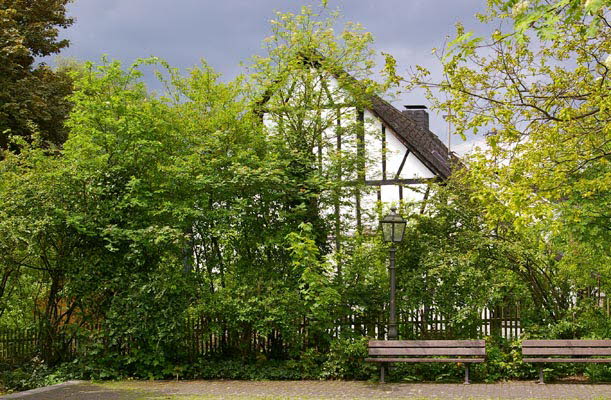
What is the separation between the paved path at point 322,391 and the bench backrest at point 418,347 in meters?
0.54

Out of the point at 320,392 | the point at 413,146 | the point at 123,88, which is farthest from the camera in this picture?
the point at 413,146

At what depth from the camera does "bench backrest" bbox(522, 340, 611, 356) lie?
1225cm

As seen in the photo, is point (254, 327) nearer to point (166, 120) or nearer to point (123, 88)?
point (166, 120)

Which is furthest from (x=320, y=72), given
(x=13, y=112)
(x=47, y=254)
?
(x=13, y=112)

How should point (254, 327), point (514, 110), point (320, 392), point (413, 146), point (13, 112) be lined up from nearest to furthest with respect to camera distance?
1. point (514, 110)
2. point (320, 392)
3. point (254, 327)
4. point (413, 146)
5. point (13, 112)

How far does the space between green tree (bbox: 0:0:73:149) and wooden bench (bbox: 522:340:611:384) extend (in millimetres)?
15486

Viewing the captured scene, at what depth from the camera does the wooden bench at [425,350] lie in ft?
41.2

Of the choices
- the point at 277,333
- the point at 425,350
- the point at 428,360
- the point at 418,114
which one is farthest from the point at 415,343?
the point at 418,114

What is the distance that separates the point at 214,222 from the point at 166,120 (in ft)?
7.93

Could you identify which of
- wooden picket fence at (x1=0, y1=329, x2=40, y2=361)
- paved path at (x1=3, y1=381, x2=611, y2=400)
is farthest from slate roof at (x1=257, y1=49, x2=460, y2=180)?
wooden picket fence at (x1=0, y1=329, x2=40, y2=361)

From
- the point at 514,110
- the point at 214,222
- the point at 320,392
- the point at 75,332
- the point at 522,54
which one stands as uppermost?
the point at 522,54

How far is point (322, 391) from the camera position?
12.1m

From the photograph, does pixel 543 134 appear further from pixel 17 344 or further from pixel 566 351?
pixel 17 344

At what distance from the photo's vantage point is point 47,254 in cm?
1465
